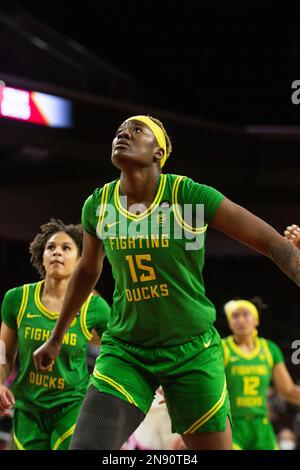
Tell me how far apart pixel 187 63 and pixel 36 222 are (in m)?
3.74

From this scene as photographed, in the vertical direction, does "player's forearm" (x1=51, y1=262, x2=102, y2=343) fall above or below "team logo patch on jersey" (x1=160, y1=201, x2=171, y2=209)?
below

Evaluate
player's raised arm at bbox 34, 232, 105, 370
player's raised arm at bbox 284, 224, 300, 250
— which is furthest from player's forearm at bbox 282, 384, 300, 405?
player's raised arm at bbox 284, 224, 300, 250

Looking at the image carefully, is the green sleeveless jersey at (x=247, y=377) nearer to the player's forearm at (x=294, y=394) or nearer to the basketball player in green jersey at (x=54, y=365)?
the player's forearm at (x=294, y=394)

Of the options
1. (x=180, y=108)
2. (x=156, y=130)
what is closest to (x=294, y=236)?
(x=156, y=130)

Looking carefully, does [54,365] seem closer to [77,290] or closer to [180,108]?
[77,290]

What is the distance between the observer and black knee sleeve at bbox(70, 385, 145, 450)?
126 inches

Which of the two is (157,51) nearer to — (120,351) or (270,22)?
(270,22)

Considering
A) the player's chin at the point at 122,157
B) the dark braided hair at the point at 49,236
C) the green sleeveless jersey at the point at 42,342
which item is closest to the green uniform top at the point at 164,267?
the player's chin at the point at 122,157

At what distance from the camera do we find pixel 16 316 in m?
4.59

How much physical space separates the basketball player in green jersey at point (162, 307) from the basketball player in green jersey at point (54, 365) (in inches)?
42.3

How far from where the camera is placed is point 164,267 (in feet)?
11.1

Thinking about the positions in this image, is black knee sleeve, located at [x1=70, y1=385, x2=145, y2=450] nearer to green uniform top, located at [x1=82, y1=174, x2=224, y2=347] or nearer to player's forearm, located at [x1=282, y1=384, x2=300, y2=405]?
green uniform top, located at [x1=82, y1=174, x2=224, y2=347]

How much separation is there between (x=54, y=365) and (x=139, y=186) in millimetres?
1445

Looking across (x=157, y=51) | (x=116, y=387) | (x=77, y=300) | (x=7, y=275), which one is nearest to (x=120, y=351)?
(x=116, y=387)
